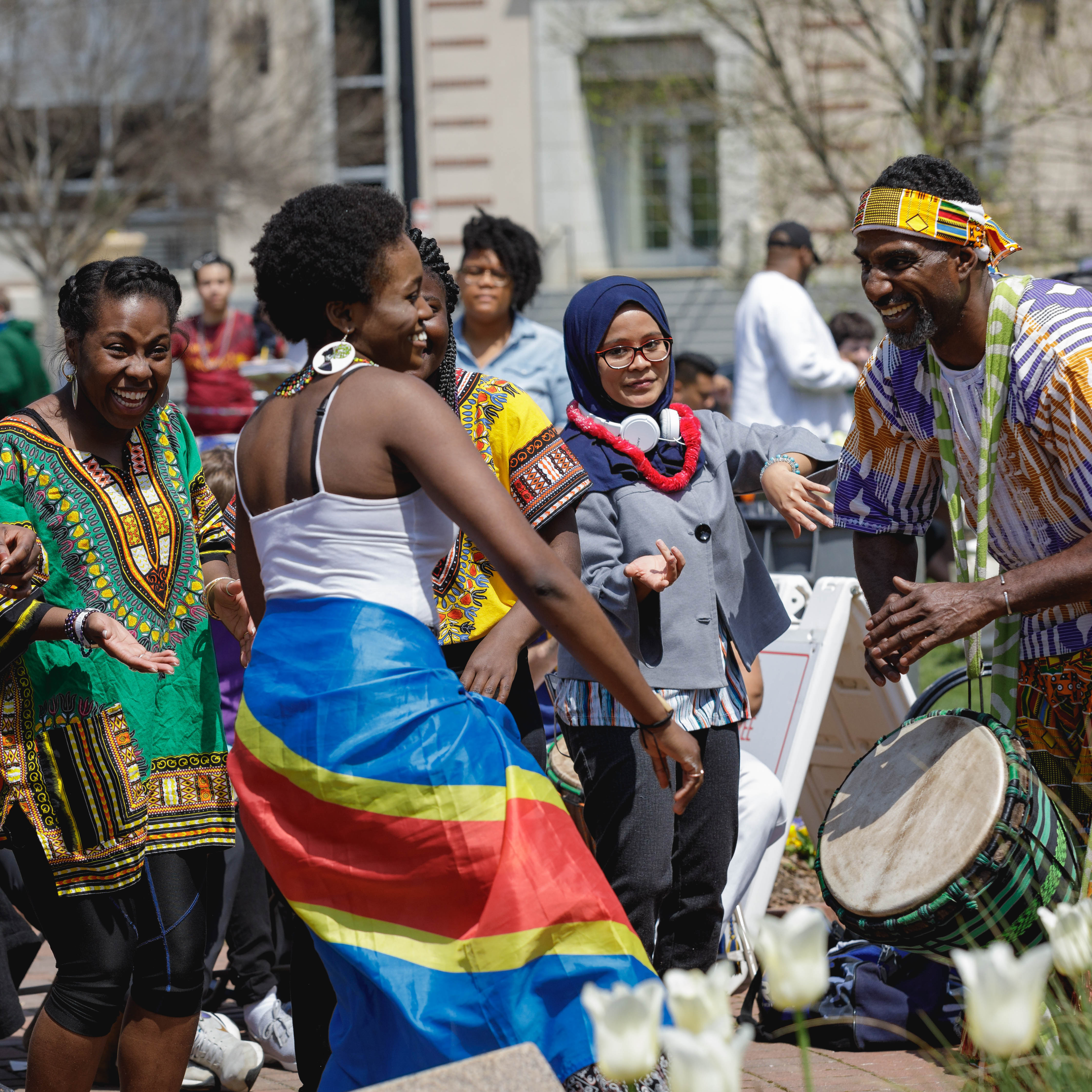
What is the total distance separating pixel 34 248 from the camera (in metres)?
24.1

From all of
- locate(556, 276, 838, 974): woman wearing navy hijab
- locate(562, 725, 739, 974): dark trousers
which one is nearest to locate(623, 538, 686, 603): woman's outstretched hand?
locate(556, 276, 838, 974): woman wearing navy hijab

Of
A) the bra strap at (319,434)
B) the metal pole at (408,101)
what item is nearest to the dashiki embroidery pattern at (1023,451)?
the bra strap at (319,434)

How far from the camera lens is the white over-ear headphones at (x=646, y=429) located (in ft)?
13.0

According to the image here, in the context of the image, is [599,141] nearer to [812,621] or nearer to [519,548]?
[812,621]

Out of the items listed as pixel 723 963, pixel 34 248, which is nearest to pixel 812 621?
pixel 723 963

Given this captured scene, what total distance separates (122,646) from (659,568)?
4.08 feet

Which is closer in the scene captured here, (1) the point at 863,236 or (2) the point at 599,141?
(1) the point at 863,236

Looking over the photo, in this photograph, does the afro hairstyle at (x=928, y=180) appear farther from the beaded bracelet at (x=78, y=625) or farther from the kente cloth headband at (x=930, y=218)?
the beaded bracelet at (x=78, y=625)

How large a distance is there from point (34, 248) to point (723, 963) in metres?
24.3

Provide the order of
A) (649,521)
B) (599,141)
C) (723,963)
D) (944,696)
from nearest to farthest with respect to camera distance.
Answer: (723,963)
(649,521)
(944,696)
(599,141)

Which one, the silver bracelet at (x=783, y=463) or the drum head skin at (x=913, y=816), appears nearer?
the drum head skin at (x=913, y=816)

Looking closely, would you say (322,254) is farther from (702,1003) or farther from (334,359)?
(702,1003)

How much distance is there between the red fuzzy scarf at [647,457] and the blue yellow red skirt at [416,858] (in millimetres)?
1302

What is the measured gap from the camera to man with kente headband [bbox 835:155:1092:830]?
10.6ft
